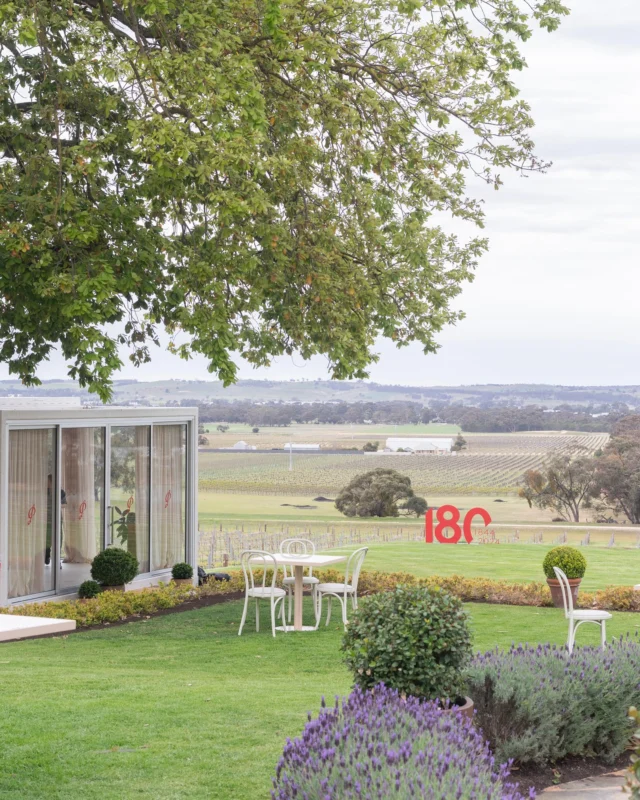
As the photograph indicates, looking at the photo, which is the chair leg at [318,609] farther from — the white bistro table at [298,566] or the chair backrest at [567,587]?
the chair backrest at [567,587]

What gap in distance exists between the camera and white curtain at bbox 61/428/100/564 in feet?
41.9

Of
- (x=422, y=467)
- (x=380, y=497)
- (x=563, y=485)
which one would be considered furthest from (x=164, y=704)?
(x=422, y=467)

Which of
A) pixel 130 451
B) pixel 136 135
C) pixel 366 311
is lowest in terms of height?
pixel 130 451

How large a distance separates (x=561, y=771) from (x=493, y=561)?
2021 centimetres

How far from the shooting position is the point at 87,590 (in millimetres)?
12469

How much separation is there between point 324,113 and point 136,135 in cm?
247

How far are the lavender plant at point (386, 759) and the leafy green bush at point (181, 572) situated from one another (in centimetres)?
1007

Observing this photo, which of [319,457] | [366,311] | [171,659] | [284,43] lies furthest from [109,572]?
[319,457]

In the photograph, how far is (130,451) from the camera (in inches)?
544

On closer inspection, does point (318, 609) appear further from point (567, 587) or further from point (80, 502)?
point (567, 587)

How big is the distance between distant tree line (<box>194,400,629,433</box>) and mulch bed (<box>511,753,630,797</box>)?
3264 centimetres

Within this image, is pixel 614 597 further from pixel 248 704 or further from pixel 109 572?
pixel 248 704

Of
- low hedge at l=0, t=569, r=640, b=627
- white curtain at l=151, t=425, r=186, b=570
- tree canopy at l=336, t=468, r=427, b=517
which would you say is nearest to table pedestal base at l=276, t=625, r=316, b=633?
low hedge at l=0, t=569, r=640, b=627

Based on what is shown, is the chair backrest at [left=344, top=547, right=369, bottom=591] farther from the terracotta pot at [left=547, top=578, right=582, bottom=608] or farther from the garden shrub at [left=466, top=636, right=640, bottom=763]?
the garden shrub at [left=466, top=636, right=640, bottom=763]
